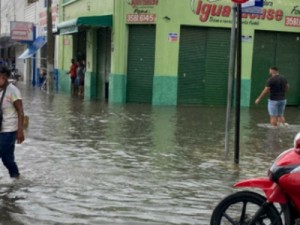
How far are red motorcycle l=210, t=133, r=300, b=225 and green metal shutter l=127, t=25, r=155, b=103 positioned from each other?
677 inches

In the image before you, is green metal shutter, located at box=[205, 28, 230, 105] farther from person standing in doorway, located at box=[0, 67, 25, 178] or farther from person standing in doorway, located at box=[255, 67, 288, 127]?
person standing in doorway, located at box=[0, 67, 25, 178]

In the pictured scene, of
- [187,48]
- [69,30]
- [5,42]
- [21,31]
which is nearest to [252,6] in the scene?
[187,48]

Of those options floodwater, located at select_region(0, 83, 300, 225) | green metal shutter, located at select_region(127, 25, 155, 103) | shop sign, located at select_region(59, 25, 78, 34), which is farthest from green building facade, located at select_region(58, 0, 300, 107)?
floodwater, located at select_region(0, 83, 300, 225)

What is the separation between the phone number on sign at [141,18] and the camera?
71.5 feet

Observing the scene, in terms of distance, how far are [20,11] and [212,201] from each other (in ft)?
135

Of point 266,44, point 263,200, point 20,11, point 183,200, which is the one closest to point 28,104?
point 266,44

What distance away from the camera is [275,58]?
923 inches

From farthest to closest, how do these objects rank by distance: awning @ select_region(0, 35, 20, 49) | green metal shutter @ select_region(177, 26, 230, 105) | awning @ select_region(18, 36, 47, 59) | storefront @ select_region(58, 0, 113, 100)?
1. awning @ select_region(0, 35, 20, 49)
2. awning @ select_region(18, 36, 47, 59)
3. storefront @ select_region(58, 0, 113, 100)
4. green metal shutter @ select_region(177, 26, 230, 105)

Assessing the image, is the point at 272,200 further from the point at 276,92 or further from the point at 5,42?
the point at 5,42

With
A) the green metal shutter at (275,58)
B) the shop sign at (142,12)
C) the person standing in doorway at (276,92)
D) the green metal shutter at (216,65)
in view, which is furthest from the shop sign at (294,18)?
the person standing in doorway at (276,92)

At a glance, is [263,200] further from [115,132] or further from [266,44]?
[266,44]

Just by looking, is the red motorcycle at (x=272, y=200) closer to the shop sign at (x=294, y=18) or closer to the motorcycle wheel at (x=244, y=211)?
the motorcycle wheel at (x=244, y=211)

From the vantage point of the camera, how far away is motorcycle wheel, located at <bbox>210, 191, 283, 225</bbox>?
5020 mm

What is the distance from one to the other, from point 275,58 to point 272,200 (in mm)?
19225
